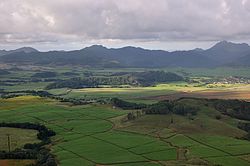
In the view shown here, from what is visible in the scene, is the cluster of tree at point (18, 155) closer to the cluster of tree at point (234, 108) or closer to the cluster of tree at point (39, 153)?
the cluster of tree at point (39, 153)

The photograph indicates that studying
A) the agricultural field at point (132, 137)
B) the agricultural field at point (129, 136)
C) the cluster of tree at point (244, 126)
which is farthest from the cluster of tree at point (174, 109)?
the cluster of tree at point (244, 126)

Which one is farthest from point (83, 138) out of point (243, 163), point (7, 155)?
point (243, 163)

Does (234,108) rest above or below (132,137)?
above

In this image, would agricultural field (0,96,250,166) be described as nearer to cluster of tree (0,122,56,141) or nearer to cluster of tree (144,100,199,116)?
cluster of tree (0,122,56,141)

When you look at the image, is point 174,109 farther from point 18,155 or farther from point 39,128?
point 18,155

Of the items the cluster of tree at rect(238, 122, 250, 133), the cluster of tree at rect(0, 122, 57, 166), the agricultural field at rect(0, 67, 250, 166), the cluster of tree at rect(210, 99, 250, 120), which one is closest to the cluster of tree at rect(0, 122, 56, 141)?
the cluster of tree at rect(0, 122, 57, 166)

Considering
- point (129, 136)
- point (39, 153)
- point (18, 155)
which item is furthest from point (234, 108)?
point (18, 155)

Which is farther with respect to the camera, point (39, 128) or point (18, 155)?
point (39, 128)

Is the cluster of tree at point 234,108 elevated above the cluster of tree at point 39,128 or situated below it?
above
